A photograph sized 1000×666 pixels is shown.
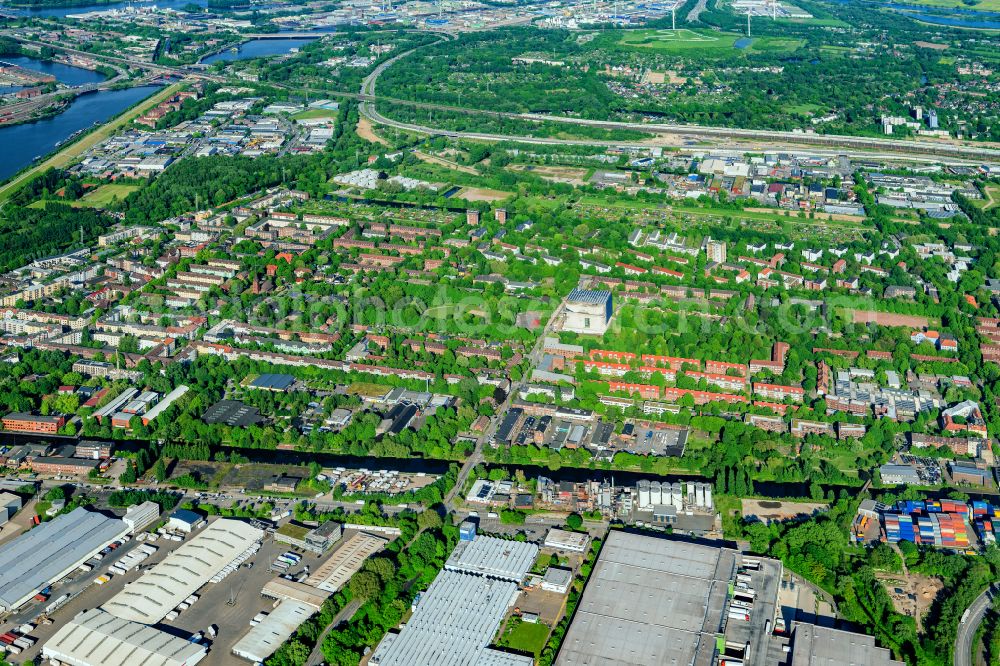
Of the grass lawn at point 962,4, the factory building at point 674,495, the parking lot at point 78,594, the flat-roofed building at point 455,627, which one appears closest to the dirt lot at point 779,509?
the factory building at point 674,495

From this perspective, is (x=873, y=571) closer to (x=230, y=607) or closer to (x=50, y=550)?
(x=230, y=607)

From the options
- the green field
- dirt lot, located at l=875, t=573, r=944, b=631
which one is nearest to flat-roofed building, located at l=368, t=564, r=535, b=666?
dirt lot, located at l=875, t=573, r=944, b=631

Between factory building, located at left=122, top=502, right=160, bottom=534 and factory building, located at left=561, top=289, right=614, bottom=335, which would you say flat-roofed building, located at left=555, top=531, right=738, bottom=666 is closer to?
factory building, located at left=122, top=502, right=160, bottom=534

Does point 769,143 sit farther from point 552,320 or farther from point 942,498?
point 942,498

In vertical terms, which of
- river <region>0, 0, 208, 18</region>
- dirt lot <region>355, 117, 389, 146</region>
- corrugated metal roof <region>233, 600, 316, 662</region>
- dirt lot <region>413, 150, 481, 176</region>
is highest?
river <region>0, 0, 208, 18</region>

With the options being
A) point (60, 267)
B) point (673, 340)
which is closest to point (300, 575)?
point (673, 340)
